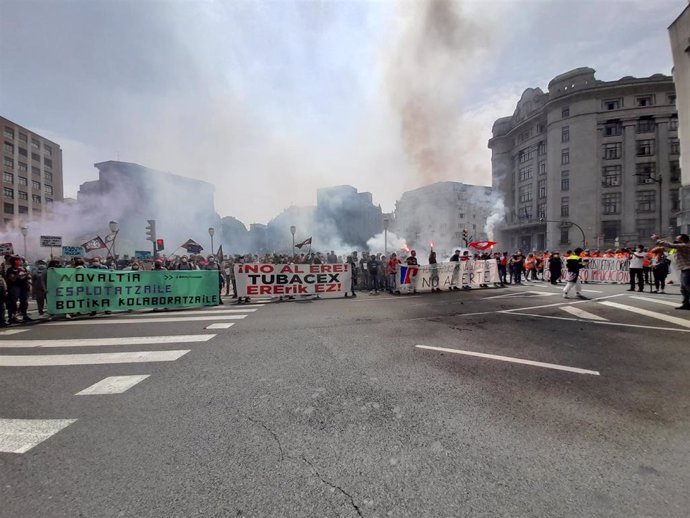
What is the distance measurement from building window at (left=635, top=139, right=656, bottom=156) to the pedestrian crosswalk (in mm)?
67431

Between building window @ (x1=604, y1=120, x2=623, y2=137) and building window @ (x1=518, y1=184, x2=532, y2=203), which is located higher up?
building window @ (x1=604, y1=120, x2=623, y2=137)

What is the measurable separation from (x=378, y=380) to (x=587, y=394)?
7.46 feet

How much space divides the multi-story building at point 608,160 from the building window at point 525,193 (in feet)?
10.3

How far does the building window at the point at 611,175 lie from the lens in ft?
172

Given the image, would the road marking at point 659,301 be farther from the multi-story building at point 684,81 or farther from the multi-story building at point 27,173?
the multi-story building at point 27,173

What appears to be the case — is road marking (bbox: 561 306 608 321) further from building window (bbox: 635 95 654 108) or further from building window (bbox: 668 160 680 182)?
building window (bbox: 635 95 654 108)

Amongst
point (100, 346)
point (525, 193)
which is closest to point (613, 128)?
point (525, 193)

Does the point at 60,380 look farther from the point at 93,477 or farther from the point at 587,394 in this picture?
the point at 587,394

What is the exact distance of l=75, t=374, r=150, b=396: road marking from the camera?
3781 mm

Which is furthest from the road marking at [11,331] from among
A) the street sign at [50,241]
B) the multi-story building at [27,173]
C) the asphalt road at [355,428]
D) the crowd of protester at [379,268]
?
the multi-story building at [27,173]

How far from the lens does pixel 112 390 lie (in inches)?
151

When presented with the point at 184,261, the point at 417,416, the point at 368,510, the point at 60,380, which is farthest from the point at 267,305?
the point at 368,510

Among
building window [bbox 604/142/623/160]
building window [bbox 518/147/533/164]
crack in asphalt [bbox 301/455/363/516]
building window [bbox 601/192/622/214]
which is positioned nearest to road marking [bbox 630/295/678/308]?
crack in asphalt [bbox 301/455/363/516]

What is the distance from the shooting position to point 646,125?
51.3 m
